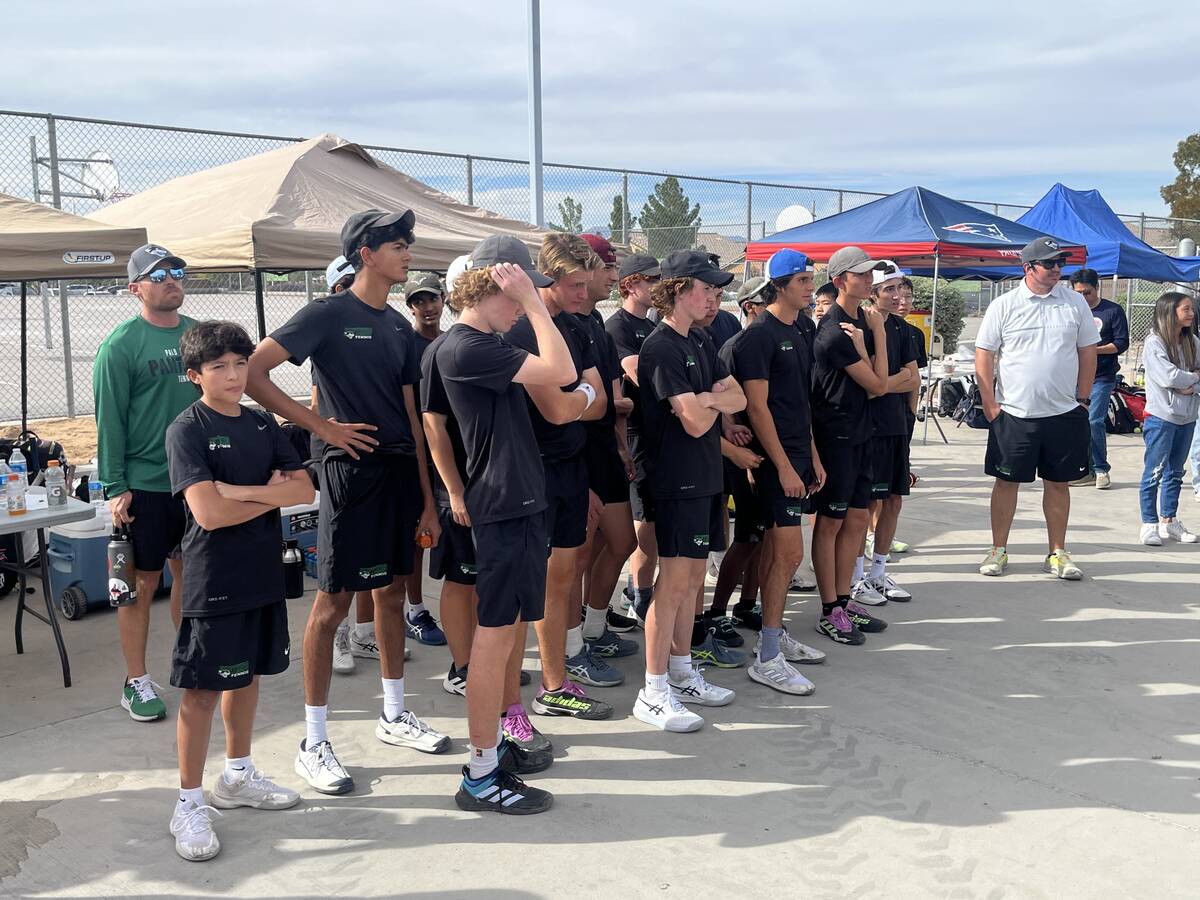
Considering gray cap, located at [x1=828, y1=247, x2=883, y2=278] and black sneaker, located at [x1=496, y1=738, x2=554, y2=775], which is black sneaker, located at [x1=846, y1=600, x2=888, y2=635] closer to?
gray cap, located at [x1=828, y1=247, x2=883, y2=278]

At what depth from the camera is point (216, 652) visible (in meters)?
3.16

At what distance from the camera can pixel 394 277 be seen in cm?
385

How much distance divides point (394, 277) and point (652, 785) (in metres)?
2.17

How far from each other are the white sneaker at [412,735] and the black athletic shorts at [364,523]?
651 mm

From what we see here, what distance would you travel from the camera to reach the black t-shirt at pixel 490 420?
3.27 meters

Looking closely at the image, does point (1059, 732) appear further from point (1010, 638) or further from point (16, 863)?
point (16, 863)

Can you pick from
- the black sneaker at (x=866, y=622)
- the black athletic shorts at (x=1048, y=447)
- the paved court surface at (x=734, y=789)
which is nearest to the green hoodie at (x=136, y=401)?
the paved court surface at (x=734, y=789)

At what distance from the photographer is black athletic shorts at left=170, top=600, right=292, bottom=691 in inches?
124

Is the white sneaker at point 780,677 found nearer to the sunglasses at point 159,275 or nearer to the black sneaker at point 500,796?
the black sneaker at point 500,796

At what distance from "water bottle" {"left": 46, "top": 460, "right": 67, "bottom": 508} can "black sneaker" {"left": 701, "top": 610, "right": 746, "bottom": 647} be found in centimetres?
320

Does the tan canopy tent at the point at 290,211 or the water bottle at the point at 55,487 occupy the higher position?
the tan canopy tent at the point at 290,211

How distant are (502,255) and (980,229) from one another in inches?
365

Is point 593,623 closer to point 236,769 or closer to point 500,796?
point 500,796

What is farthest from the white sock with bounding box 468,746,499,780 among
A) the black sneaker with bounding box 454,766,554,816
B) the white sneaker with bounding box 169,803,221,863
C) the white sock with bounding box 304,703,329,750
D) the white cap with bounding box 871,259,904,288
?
the white cap with bounding box 871,259,904,288
